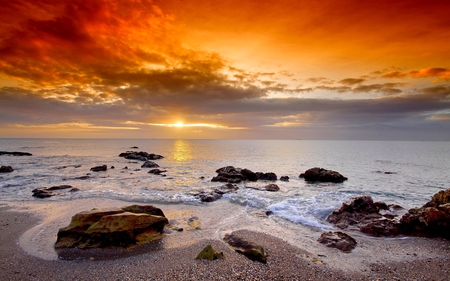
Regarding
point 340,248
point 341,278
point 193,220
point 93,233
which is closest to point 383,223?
point 340,248

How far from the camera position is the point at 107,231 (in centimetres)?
1227

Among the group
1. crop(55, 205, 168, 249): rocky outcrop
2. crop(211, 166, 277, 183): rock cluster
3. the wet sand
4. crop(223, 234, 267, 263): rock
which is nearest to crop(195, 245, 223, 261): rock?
the wet sand

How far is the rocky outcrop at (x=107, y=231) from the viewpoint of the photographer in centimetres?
1220

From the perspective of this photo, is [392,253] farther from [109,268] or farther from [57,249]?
[57,249]

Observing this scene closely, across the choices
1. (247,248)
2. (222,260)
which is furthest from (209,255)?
(247,248)

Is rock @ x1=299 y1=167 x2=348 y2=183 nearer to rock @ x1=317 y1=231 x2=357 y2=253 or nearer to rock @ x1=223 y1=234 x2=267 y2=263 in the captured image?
rock @ x1=317 y1=231 x2=357 y2=253

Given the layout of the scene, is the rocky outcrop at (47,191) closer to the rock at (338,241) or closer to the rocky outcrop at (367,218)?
the rock at (338,241)

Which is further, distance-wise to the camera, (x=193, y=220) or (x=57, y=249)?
(x=193, y=220)

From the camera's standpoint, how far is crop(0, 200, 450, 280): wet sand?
9.65 meters

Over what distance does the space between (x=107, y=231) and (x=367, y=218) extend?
704 inches

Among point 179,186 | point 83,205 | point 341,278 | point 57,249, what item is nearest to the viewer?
point 341,278

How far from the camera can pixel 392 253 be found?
484 inches

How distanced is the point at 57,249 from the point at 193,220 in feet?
27.6

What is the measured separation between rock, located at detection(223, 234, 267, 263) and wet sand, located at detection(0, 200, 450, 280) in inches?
13.4
